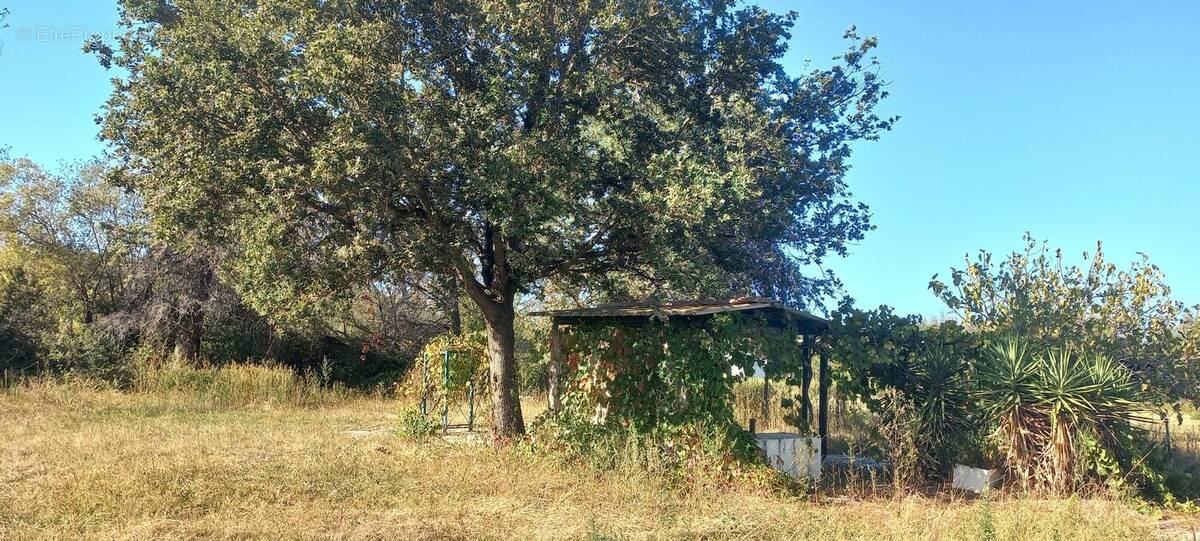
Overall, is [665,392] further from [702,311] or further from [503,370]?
[503,370]

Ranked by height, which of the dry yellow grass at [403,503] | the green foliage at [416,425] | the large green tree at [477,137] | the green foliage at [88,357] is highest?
the large green tree at [477,137]

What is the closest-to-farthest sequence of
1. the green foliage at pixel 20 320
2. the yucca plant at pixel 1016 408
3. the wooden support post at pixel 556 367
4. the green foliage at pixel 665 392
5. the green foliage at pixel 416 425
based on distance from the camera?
the green foliage at pixel 665 392 < the yucca plant at pixel 1016 408 < the wooden support post at pixel 556 367 < the green foliage at pixel 416 425 < the green foliage at pixel 20 320

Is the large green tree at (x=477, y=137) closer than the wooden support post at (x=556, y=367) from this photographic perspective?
Yes

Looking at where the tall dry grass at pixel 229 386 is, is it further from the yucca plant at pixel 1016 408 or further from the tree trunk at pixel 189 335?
the yucca plant at pixel 1016 408

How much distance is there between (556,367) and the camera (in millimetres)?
11188

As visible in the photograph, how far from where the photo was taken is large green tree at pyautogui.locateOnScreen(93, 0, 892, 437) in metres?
9.42

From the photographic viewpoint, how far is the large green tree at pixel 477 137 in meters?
9.42

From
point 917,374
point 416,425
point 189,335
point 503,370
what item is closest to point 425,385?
point 416,425

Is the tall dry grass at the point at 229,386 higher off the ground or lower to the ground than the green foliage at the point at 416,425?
higher

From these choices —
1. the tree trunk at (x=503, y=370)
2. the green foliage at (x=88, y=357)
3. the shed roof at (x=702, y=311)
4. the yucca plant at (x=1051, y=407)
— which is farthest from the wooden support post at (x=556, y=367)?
the green foliage at (x=88, y=357)

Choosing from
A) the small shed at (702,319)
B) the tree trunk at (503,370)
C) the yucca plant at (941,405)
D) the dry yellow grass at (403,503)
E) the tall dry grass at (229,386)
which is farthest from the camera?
the tall dry grass at (229,386)

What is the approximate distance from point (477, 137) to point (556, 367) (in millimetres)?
3387

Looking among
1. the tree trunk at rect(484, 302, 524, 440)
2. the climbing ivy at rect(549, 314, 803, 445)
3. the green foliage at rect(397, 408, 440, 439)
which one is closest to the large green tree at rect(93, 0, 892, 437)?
the tree trunk at rect(484, 302, 524, 440)

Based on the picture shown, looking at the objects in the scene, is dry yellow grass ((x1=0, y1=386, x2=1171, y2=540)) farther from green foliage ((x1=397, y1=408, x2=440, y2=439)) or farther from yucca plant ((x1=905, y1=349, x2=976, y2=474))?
green foliage ((x1=397, y1=408, x2=440, y2=439))
